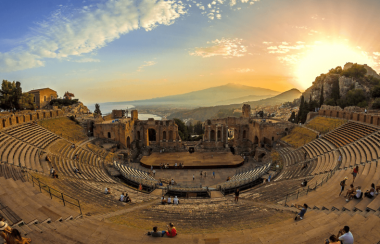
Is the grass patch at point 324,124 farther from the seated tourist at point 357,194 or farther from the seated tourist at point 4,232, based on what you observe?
the seated tourist at point 4,232

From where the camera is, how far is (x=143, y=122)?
3966cm

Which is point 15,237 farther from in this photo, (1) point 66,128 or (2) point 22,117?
→ (1) point 66,128

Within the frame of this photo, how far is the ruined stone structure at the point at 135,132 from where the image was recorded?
3381 centimetres

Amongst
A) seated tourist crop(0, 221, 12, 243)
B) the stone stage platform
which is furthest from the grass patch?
seated tourist crop(0, 221, 12, 243)

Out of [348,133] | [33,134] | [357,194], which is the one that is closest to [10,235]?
[357,194]

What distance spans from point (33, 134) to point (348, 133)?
1548 inches

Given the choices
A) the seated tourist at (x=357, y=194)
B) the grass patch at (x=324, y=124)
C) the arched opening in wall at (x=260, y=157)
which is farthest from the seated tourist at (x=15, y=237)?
the grass patch at (x=324, y=124)

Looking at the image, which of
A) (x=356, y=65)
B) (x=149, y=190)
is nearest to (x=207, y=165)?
(x=149, y=190)

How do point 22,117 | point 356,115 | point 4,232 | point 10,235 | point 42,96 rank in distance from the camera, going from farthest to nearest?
point 42,96
point 356,115
point 22,117
point 4,232
point 10,235

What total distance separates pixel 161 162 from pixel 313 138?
2335 centimetres

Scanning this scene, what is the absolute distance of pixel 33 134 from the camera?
2362 cm

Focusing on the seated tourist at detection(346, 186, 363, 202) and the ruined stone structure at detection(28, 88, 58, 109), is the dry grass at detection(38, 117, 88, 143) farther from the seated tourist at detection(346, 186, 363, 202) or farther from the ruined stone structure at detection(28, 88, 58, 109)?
the seated tourist at detection(346, 186, 363, 202)

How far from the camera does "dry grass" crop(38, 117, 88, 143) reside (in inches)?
1101

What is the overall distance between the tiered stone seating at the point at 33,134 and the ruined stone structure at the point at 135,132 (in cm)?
850
